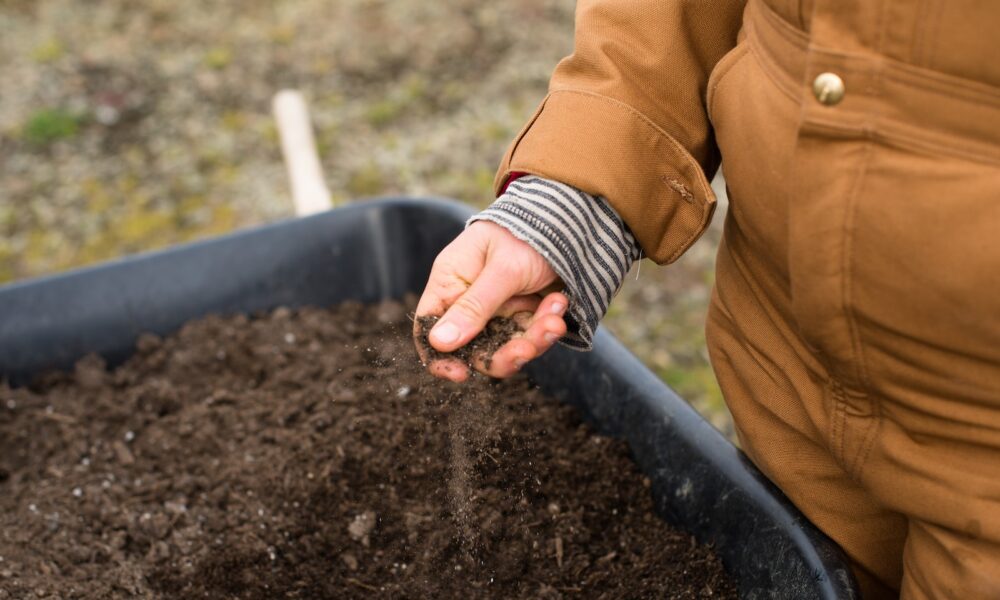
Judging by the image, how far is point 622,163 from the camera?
99 centimetres

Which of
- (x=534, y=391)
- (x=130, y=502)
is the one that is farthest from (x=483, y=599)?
(x=130, y=502)

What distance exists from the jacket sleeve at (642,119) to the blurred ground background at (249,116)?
3.48ft

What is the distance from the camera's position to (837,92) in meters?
0.74

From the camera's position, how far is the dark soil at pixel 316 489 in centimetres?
119

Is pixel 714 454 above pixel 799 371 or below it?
below

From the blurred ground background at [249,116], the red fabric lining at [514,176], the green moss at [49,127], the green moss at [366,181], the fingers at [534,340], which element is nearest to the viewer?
the fingers at [534,340]

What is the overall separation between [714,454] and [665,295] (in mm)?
1228

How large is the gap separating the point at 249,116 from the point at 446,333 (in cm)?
235

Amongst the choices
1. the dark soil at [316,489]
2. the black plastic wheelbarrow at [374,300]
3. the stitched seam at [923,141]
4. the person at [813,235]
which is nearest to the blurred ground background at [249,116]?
the black plastic wheelbarrow at [374,300]

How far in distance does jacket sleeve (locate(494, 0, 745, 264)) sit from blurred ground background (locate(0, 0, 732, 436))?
1.06m

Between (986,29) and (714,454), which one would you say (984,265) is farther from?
(714,454)

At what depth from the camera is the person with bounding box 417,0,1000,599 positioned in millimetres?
725

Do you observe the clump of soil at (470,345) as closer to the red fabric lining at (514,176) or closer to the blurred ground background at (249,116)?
the red fabric lining at (514,176)

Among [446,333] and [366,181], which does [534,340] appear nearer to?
[446,333]
